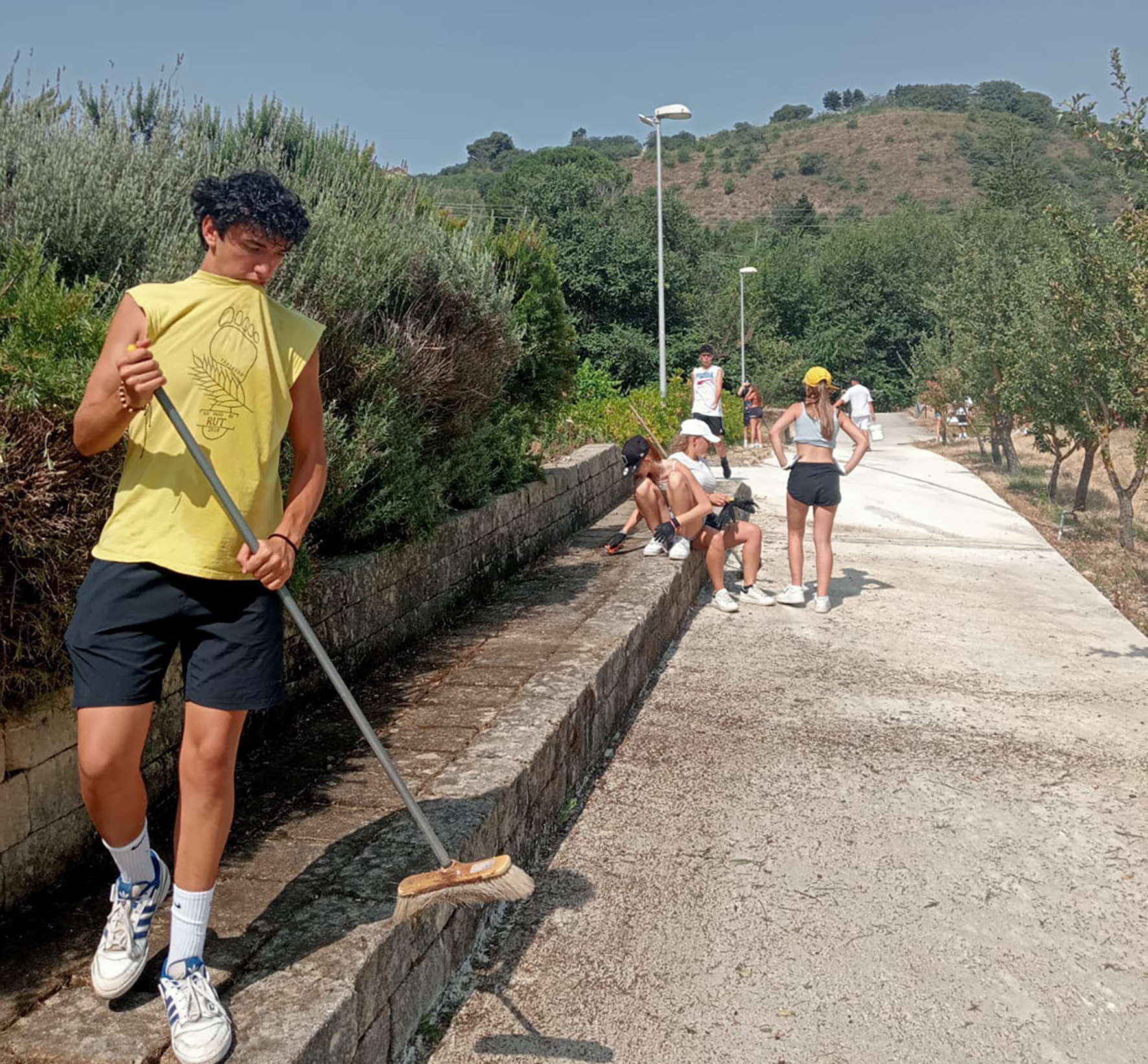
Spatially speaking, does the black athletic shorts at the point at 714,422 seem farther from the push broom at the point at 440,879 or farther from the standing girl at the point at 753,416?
the push broom at the point at 440,879

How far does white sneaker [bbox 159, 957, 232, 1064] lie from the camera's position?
7.35ft

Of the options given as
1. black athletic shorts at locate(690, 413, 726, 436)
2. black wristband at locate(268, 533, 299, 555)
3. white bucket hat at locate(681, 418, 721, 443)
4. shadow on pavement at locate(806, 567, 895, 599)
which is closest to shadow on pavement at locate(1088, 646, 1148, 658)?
shadow on pavement at locate(806, 567, 895, 599)

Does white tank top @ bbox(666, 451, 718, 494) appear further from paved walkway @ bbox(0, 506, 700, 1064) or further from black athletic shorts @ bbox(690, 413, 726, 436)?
black athletic shorts @ bbox(690, 413, 726, 436)

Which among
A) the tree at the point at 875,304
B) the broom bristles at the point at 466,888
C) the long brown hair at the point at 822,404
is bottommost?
the broom bristles at the point at 466,888

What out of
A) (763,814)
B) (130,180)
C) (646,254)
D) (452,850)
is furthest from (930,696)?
(646,254)

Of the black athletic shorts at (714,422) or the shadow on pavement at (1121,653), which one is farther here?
the black athletic shorts at (714,422)

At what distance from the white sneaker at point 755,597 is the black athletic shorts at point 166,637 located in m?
6.53

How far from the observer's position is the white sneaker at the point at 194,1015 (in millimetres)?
2240

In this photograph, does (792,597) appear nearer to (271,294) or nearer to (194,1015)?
(271,294)

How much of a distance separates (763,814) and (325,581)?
203 centimetres

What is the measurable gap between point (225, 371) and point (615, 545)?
6.42m

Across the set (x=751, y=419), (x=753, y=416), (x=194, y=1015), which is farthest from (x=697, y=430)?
(x=751, y=419)

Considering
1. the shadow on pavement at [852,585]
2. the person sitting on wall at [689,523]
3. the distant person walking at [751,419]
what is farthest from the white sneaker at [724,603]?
the distant person walking at [751,419]

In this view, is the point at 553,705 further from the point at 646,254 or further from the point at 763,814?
the point at 646,254
